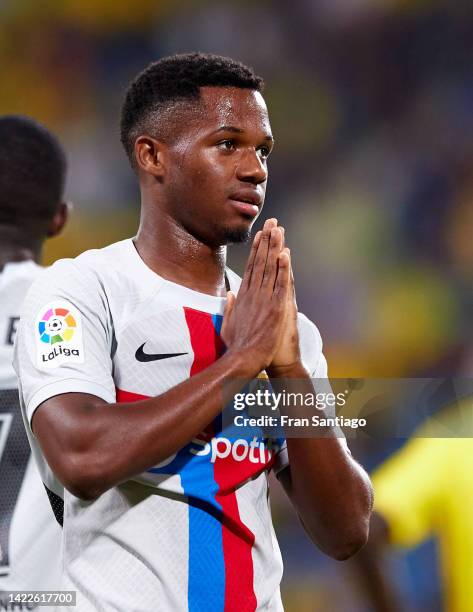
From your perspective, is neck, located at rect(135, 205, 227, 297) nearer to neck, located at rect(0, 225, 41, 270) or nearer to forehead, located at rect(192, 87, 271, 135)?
forehead, located at rect(192, 87, 271, 135)

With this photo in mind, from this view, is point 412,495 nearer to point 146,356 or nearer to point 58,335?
point 146,356

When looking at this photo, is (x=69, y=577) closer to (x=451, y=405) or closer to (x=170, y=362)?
(x=170, y=362)

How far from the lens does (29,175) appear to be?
2916mm

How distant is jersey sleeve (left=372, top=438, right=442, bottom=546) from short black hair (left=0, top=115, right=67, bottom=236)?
1333 mm

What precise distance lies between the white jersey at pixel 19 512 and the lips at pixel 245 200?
109 cm

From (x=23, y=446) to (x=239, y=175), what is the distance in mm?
1186

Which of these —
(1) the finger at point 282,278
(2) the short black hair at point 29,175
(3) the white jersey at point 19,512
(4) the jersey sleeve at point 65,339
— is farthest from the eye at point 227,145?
(2) the short black hair at point 29,175

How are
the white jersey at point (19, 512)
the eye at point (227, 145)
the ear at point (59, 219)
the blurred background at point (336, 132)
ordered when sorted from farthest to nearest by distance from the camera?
1. the blurred background at point (336, 132)
2. the ear at point (59, 219)
3. the white jersey at point (19, 512)
4. the eye at point (227, 145)

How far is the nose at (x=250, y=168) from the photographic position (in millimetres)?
1751

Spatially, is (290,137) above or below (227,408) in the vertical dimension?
A: above

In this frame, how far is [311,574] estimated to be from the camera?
13.7ft

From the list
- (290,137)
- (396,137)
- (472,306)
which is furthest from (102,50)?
(472,306)

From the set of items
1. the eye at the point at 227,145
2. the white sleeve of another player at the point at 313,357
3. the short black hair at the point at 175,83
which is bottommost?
the white sleeve of another player at the point at 313,357

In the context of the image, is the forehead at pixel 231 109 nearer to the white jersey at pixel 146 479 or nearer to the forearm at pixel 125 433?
the white jersey at pixel 146 479
